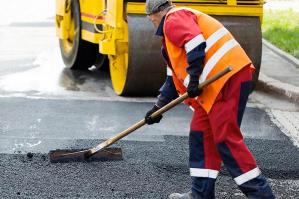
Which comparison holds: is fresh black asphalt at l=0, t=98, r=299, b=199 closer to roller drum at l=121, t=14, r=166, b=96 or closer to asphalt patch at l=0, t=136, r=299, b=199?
asphalt patch at l=0, t=136, r=299, b=199

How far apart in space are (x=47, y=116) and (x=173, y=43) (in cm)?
310

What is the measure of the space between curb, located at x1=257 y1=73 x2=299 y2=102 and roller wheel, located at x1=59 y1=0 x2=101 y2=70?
8.08 ft

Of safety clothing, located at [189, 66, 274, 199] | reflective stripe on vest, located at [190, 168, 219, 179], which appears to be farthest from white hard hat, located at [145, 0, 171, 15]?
reflective stripe on vest, located at [190, 168, 219, 179]

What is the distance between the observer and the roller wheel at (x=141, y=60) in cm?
814

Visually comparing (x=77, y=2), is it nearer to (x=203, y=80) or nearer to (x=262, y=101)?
(x=262, y=101)

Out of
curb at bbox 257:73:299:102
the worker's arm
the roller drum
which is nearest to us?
the worker's arm

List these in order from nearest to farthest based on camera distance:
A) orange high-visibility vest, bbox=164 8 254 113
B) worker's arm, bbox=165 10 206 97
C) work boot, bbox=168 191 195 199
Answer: worker's arm, bbox=165 10 206 97, orange high-visibility vest, bbox=164 8 254 113, work boot, bbox=168 191 195 199

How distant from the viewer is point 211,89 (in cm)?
475

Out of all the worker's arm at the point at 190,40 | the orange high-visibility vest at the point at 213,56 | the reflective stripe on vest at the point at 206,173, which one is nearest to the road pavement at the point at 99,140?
the reflective stripe on vest at the point at 206,173

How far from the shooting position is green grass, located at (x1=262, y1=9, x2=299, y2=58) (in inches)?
494

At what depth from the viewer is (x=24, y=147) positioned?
20.7ft

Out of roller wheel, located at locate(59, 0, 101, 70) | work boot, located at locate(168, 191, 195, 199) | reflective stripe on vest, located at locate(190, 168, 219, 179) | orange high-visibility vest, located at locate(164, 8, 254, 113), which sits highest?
orange high-visibility vest, located at locate(164, 8, 254, 113)

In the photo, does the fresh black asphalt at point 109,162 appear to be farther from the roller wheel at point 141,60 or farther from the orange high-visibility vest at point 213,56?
the orange high-visibility vest at point 213,56

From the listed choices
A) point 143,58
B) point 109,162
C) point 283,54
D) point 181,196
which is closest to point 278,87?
point 143,58
